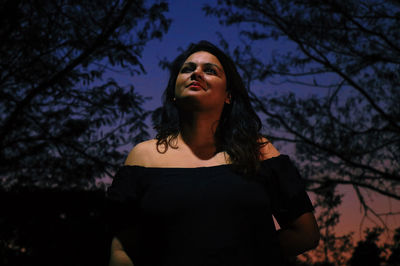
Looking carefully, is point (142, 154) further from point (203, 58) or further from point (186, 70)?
point (203, 58)

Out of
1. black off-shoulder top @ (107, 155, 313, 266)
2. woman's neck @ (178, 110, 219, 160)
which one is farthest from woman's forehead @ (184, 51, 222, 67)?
black off-shoulder top @ (107, 155, 313, 266)

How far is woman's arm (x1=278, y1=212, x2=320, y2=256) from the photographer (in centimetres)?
255

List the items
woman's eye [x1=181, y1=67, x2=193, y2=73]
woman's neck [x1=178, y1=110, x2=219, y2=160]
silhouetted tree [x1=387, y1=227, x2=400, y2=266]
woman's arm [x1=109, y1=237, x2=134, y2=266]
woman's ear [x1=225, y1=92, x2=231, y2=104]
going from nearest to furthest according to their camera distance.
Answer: woman's arm [x1=109, y1=237, x2=134, y2=266], woman's neck [x1=178, y1=110, x2=219, y2=160], woman's eye [x1=181, y1=67, x2=193, y2=73], woman's ear [x1=225, y1=92, x2=231, y2=104], silhouetted tree [x1=387, y1=227, x2=400, y2=266]

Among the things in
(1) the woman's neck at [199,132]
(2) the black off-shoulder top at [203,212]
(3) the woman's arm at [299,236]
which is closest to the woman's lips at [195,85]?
(1) the woman's neck at [199,132]

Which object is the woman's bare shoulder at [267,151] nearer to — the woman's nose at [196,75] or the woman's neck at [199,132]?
the woman's neck at [199,132]

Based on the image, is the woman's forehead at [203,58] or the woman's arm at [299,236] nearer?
the woman's arm at [299,236]

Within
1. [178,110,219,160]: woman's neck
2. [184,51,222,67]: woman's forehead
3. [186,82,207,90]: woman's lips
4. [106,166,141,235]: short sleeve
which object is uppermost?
[184,51,222,67]: woman's forehead

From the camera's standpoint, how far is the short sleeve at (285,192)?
2545mm

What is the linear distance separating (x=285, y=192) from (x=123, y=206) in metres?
1.07

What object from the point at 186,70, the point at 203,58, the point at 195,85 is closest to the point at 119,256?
the point at 195,85

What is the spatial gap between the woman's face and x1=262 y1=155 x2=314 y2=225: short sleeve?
60cm

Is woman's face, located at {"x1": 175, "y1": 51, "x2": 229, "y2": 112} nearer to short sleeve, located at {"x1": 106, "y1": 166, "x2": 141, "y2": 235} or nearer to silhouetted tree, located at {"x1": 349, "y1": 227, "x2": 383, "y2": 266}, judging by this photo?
short sleeve, located at {"x1": 106, "y1": 166, "x2": 141, "y2": 235}

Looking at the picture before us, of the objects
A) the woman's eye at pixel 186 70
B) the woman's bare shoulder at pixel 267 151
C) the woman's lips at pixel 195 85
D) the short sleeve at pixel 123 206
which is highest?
the woman's eye at pixel 186 70

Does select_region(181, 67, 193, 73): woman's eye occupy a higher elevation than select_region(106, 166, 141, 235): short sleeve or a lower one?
higher
